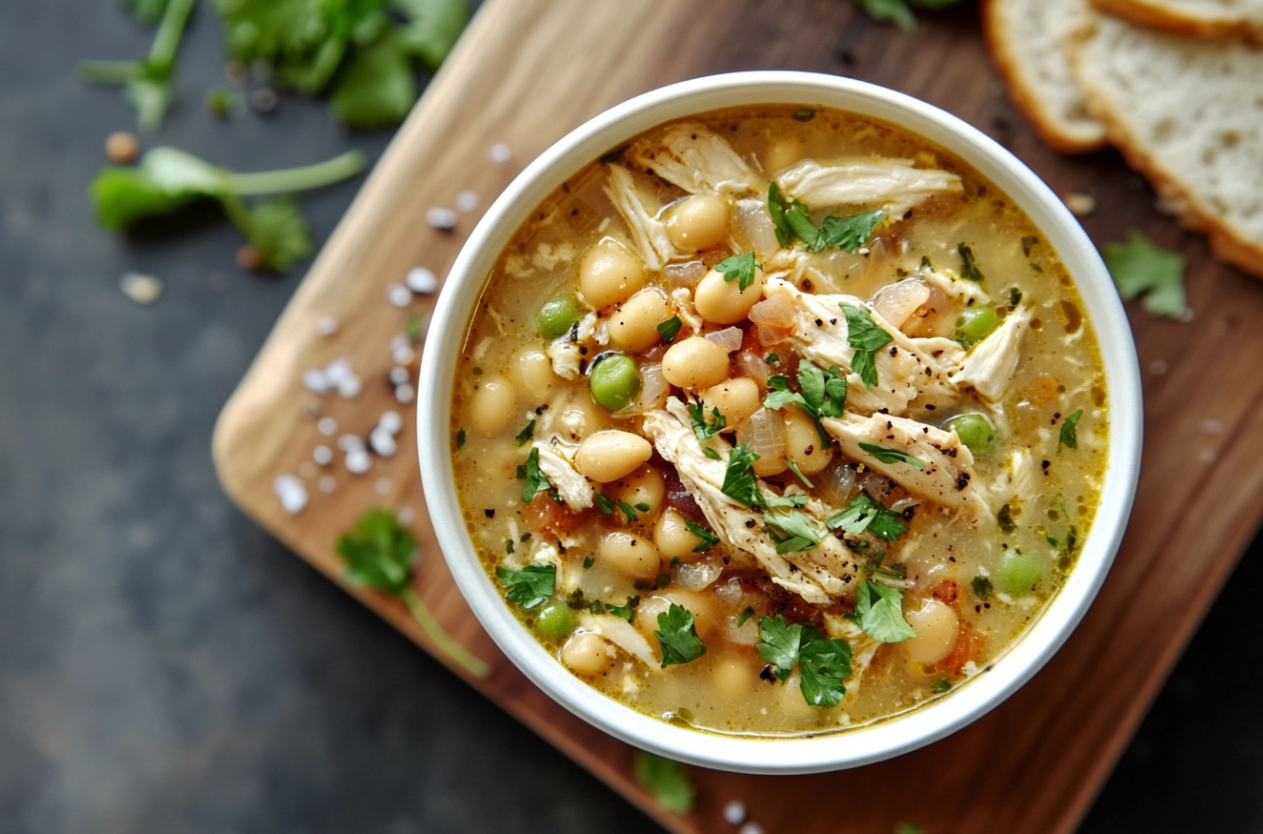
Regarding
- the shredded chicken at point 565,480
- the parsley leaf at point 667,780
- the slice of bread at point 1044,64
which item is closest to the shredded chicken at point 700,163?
the shredded chicken at point 565,480

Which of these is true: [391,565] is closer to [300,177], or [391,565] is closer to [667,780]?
[667,780]

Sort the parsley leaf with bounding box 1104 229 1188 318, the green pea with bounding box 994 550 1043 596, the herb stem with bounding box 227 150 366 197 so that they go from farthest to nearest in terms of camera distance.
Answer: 1. the herb stem with bounding box 227 150 366 197
2. the parsley leaf with bounding box 1104 229 1188 318
3. the green pea with bounding box 994 550 1043 596

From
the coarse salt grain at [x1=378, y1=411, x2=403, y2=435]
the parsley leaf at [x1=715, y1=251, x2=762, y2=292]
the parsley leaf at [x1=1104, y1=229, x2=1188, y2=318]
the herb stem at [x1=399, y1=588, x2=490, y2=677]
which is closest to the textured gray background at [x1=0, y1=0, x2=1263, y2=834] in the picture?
the herb stem at [x1=399, y1=588, x2=490, y2=677]

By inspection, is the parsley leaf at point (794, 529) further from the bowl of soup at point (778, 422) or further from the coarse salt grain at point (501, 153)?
the coarse salt grain at point (501, 153)

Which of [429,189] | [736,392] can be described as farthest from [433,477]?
[429,189]

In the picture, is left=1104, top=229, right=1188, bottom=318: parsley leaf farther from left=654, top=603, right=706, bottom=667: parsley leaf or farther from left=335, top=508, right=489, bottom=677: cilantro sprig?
left=335, top=508, right=489, bottom=677: cilantro sprig

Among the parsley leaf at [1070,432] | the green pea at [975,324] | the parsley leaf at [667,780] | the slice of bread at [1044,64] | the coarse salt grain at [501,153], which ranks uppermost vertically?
the slice of bread at [1044,64]

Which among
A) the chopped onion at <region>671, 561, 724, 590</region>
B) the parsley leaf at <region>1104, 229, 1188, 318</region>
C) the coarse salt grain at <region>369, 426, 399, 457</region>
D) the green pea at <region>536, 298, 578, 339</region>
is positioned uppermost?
the parsley leaf at <region>1104, 229, 1188, 318</region>
